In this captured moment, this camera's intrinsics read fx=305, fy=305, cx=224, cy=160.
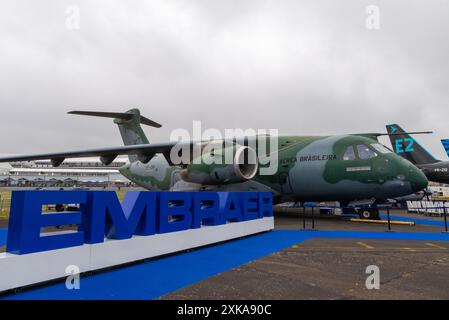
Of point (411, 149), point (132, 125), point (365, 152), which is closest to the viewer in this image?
point (365, 152)

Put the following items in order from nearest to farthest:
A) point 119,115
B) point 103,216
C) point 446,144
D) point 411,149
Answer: point 103,216
point 119,115
point 446,144
point 411,149

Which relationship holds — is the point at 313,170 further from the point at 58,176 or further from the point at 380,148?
the point at 58,176

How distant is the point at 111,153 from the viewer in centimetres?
1262

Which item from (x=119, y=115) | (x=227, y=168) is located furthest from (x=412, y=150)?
(x=119, y=115)

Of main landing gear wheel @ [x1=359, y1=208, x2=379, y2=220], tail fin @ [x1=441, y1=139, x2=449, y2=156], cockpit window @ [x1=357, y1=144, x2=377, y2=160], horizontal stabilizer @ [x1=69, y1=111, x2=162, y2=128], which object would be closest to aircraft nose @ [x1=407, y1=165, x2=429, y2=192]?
cockpit window @ [x1=357, y1=144, x2=377, y2=160]

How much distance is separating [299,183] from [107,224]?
924cm

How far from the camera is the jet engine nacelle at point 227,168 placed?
11.8 metres

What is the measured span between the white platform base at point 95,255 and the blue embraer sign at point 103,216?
0.12m

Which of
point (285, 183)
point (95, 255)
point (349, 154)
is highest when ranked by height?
point (349, 154)

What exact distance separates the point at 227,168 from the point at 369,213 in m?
7.12

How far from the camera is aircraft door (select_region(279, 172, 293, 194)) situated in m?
13.6

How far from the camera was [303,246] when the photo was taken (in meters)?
7.96
